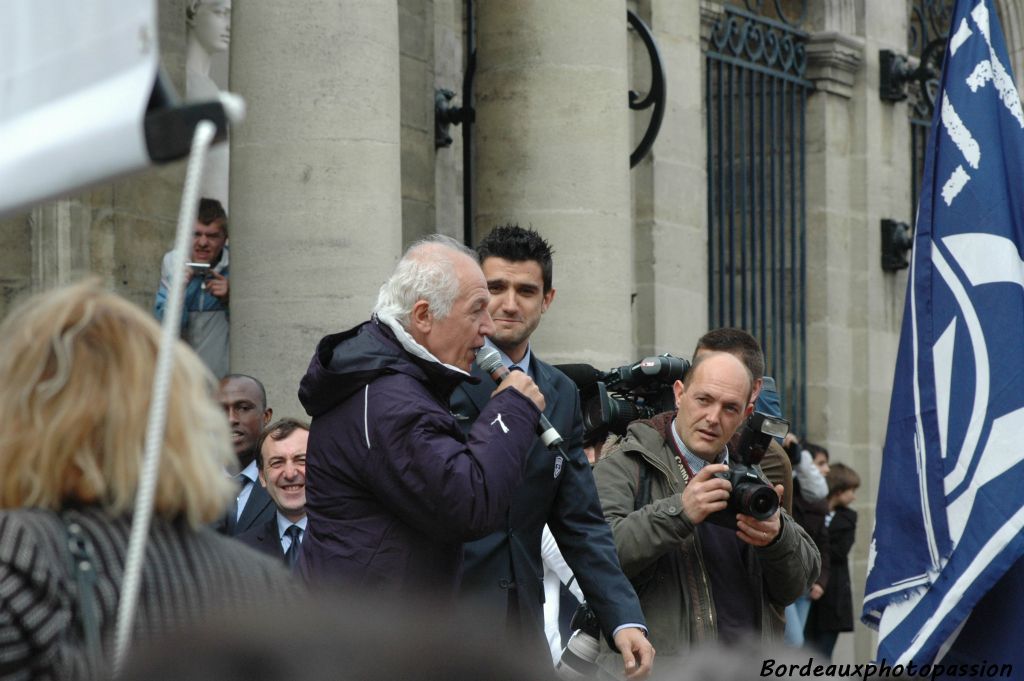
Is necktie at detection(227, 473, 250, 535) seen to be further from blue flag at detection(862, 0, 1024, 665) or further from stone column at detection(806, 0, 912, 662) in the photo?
stone column at detection(806, 0, 912, 662)

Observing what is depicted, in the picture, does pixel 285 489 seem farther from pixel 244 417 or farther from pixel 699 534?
pixel 699 534

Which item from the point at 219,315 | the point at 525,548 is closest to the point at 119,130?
the point at 525,548

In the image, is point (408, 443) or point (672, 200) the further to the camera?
point (672, 200)

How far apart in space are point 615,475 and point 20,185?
3338 mm

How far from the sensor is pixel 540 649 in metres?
1.70

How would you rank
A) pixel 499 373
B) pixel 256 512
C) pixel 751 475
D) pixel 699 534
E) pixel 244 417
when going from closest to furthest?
pixel 499 373 < pixel 751 475 < pixel 699 534 < pixel 256 512 < pixel 244 417

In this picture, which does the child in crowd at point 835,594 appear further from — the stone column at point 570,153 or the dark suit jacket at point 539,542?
the dark suit jacket at point 539,542

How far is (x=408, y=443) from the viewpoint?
3.98 meters

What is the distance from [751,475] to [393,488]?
1482 millimetres

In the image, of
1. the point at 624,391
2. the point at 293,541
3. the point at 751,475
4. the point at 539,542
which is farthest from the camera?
the point at 624,391

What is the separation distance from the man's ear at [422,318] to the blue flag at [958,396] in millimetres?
2264

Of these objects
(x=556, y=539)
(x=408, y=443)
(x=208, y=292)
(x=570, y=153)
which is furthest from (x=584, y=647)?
(x=570, y=153)

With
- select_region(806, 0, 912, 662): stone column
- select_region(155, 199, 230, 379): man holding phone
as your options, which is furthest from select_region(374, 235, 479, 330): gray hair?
select_region(806, 0, 912, 662): stone column

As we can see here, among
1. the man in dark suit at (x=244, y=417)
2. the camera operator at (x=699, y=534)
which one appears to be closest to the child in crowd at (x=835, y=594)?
the man in dark suit at (x=244, y=417)
